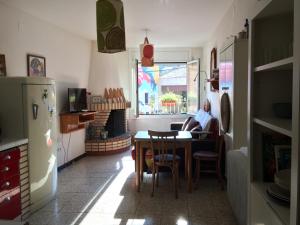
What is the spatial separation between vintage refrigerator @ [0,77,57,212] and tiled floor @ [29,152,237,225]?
0.29 metres

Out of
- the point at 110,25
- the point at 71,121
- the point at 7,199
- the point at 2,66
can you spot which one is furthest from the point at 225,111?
the point at 71,121

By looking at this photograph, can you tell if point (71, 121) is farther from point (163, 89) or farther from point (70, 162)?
point (163, 89)

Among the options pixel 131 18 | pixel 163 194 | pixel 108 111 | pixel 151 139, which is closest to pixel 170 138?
pixel 151 139

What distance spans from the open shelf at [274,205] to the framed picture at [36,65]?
364cm

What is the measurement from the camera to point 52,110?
3.61m

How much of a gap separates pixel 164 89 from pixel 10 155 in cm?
530

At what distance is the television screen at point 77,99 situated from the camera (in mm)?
5303

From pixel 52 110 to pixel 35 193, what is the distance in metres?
1.02

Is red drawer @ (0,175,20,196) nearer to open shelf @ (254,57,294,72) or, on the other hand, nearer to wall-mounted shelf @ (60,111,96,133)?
wall-mounted shelf @ (60,111,96,133)

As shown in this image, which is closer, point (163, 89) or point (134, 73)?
point (134, 73)

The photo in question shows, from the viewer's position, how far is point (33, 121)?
322 cm

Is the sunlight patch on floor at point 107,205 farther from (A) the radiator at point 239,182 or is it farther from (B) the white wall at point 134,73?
(B) the white wall at point 134,73

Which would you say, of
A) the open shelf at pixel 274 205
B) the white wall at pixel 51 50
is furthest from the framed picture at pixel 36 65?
the open shelf at pixel 274 205

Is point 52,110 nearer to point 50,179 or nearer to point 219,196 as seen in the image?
point 50,179
